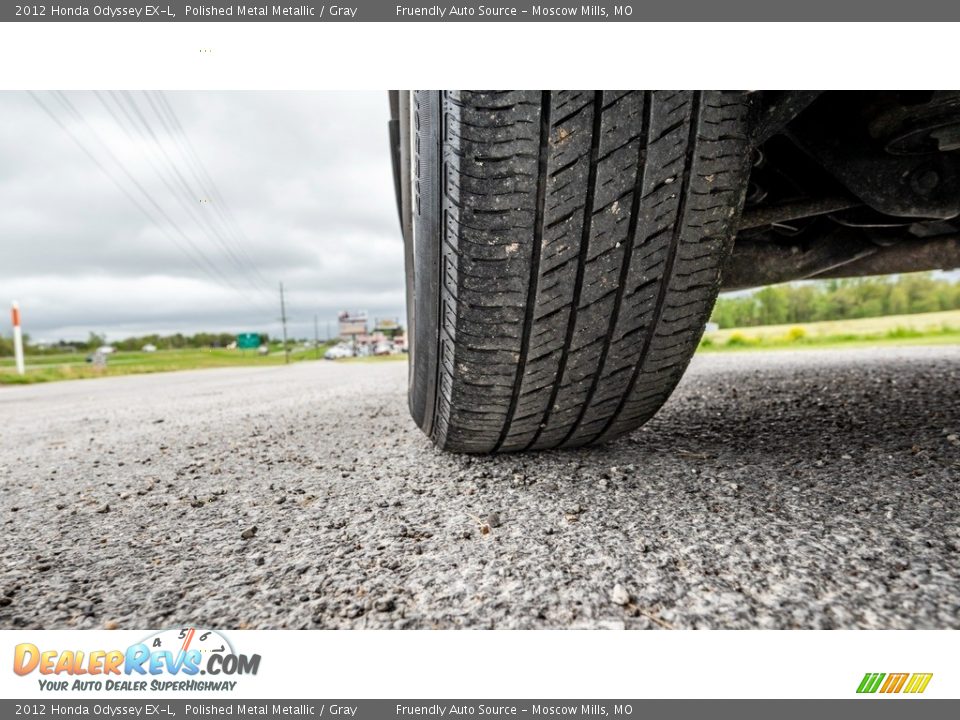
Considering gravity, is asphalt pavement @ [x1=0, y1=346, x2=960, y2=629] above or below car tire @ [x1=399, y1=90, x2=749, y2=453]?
below

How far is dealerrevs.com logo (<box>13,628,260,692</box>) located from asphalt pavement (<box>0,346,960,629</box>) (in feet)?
0.12

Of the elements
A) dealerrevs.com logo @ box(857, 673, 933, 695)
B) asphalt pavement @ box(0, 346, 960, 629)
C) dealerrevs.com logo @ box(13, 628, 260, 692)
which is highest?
asphalt pavement @ box(0, 346, 960, 629)

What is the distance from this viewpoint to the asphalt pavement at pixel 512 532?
621 mm

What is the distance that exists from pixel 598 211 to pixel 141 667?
83cm

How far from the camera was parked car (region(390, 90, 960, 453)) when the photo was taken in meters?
0.73

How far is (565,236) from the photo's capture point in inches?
30.6

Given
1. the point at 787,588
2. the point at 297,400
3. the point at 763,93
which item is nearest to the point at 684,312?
the point at 763,93

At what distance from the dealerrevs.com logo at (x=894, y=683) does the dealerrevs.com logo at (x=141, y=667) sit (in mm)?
666

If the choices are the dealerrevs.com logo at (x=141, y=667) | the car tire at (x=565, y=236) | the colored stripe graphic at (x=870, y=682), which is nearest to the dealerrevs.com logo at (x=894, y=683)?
the colored stripe graphic at (x=870, y=682)

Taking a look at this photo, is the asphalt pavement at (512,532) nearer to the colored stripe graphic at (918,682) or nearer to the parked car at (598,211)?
the colored stripe graphic at (918,682)

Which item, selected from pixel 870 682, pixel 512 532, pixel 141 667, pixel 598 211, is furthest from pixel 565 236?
pixel 141 667

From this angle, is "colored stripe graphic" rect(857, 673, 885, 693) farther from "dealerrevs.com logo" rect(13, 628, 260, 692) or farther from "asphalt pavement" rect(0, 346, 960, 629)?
"dealerrevs.com logo" rect(13, 628, 260, 692)

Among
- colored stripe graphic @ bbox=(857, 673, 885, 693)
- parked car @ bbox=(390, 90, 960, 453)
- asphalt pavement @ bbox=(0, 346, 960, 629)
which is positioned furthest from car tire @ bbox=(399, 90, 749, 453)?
colored stripe graphic @ bbox=(857, 673, 885, 693)

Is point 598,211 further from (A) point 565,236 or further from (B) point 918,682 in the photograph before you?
(B) point 918,682
